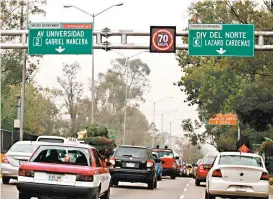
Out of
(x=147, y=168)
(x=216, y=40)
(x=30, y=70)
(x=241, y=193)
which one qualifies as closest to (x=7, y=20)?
(x=30, y=70)

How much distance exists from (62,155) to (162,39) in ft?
51.0

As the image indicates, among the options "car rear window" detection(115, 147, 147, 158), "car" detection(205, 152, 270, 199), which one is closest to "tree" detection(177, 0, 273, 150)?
"car rear window" detection(115, 147, 147, 158)

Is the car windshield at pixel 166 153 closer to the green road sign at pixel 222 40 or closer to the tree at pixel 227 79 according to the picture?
the tree at pixel 227 79

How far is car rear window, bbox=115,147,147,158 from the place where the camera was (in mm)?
27906

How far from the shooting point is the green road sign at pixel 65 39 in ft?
106

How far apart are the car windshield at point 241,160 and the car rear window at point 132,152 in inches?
306

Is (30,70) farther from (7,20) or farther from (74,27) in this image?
(74,27)

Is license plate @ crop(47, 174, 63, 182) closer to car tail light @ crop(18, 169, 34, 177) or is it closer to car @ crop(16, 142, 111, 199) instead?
car @ crop(16, 142, 111, 199)

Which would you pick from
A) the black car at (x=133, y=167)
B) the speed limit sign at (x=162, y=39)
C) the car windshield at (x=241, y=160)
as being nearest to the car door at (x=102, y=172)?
the car windshield at (x=241, y=160)

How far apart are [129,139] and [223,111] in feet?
138

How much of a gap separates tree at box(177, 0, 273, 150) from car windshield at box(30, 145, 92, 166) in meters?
22.3

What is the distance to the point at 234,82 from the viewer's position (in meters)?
65.9

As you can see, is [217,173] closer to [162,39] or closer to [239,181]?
[239,181]

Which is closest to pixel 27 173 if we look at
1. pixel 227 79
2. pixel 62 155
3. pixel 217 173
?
pixel 62 155
